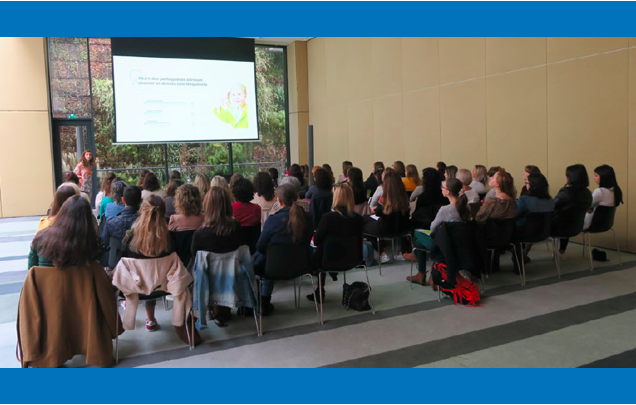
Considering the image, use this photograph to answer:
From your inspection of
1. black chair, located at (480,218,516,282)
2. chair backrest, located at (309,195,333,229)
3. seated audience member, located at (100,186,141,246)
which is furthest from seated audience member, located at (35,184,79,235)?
black chair, located at (480,218,516,282)

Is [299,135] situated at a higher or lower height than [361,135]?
higher

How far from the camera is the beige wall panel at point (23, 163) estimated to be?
1059 cm

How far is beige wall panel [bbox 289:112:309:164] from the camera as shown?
13.3 metres

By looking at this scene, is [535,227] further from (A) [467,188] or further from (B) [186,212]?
(B) [186,212]

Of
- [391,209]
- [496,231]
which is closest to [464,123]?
[391,209]

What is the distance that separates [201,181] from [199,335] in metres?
2.44

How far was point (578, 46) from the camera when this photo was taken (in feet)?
21.2

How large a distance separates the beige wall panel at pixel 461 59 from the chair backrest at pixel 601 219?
333 centimetres

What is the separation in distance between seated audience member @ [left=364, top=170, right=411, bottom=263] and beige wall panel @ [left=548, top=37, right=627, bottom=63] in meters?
3.26

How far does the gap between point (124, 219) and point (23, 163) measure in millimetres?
8433

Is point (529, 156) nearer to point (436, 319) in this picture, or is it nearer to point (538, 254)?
point (538, 254)

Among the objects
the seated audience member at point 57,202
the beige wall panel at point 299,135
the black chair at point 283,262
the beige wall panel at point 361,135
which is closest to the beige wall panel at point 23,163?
the beige wall panel at point 299,135

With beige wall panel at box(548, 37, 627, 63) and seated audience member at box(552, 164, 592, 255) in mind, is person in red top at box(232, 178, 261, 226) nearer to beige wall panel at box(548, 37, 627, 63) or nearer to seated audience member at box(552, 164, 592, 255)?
seated audience member at box(552, 164, 592, 255)

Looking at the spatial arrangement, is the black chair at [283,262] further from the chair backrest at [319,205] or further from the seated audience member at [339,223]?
the chair backrest at [319,205]
